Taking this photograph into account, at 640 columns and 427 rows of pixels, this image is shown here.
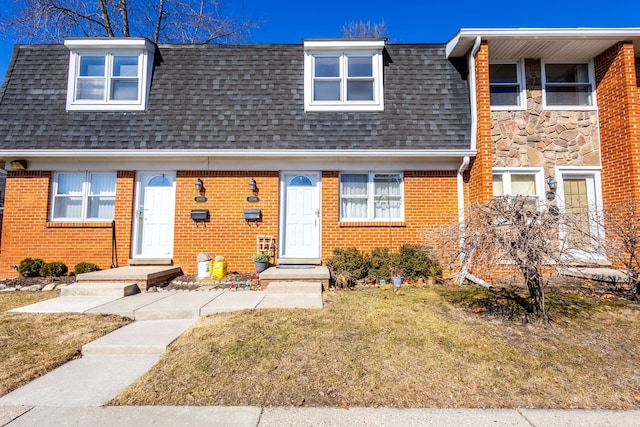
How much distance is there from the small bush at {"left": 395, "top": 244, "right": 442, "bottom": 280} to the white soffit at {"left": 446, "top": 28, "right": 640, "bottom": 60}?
16.0ft

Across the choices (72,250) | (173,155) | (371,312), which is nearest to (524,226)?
(371,312)

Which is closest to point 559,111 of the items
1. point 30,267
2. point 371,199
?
point 371,199

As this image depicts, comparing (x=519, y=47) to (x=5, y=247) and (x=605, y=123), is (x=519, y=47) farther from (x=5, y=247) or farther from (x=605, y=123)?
(x=5, y=247)

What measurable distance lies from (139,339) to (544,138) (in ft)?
29.3

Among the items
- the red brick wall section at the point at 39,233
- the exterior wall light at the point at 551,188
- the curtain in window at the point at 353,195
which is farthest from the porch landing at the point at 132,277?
the exterior wall light at the point at 551,188

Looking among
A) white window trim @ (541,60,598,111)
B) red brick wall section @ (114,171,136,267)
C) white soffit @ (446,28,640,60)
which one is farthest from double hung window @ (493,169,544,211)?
red brick wall section @ (114,171,136,267)

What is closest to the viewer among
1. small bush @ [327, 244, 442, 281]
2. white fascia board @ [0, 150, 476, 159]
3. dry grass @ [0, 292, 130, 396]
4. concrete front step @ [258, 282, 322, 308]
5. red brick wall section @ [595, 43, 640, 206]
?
dry grass @ [0, 292, 130, 396]

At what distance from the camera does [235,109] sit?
7.68 meters

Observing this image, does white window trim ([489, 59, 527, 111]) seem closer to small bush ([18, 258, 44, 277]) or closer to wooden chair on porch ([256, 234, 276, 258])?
wooden chair on porch ([256, 234, 276, 258])

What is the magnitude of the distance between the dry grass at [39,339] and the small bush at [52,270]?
1.83 meters

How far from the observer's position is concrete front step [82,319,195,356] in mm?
3605

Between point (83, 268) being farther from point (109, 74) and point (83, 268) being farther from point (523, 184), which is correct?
point (523, 184)

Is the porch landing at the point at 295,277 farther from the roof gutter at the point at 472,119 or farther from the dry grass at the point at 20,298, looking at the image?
the dry grass at the point at 20,298

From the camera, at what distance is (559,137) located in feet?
24.4
